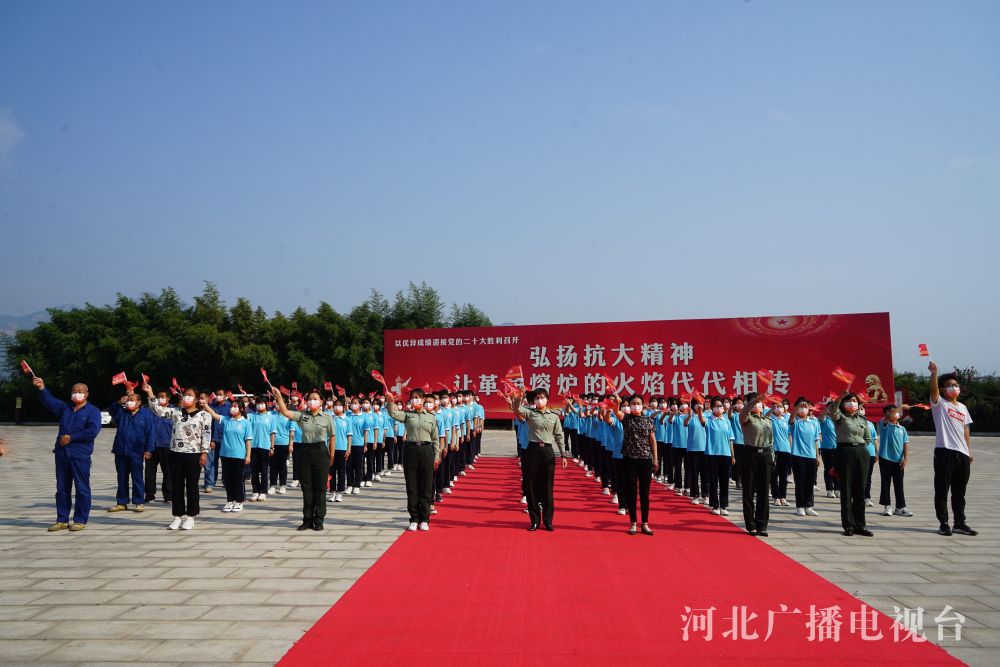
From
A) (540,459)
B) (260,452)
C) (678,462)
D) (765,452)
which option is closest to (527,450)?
(540,459)

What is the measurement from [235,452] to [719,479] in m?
6.44

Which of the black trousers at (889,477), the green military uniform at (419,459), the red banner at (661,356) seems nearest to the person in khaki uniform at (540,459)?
the green military uniform at (419,459)

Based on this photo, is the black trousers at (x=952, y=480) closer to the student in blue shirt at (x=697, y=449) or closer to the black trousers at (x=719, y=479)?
the black trousers at (x=719, y=479)

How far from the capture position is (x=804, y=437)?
8.77 meters

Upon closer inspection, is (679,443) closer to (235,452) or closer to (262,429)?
(262,429)

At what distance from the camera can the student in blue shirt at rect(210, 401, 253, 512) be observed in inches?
343

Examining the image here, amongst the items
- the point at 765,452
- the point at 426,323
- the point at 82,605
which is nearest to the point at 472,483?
the point at 765,452

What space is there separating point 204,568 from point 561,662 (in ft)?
11.4

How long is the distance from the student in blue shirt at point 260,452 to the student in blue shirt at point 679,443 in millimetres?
6246

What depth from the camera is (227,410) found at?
11.3m

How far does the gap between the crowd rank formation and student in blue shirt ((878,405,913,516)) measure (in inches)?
0.7

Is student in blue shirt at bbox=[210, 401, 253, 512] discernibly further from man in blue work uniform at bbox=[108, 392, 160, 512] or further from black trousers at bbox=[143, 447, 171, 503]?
black trousers at bbox=[143, 447, 171, 503]

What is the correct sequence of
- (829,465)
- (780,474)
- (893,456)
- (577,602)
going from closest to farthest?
(577,602), (893,456), (780,474), (829,465)

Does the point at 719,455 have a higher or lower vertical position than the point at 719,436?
lower
